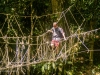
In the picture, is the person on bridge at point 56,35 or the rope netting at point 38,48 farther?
the person on bridge at point 56,35

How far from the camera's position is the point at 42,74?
485 centimetres

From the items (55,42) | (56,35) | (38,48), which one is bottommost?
(38,48)

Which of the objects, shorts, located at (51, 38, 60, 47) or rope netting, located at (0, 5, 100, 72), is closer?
rope netting, located at (0, 5, 100, 72)

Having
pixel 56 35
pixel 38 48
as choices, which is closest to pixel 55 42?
pixel 56 35

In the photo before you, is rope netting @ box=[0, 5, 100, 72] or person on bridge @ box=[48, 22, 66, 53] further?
person on bridge @ box=[48, 22, 66, 53]

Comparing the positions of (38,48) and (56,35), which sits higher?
(56,35)

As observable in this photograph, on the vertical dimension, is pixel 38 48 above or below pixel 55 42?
below

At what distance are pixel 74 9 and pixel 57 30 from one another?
1.86 m

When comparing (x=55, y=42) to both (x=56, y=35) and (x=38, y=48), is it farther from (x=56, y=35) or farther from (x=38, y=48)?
(x=38, y=48)

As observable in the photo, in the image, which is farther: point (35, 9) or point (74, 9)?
point (74, 9)

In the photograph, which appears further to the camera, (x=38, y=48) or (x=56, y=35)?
(x=38, y=48)

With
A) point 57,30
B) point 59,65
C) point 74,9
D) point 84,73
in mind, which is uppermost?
point 74,9

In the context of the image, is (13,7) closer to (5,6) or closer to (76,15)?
(5,6)

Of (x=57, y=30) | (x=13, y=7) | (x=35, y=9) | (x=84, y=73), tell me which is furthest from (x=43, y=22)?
(x=84, y=73)
